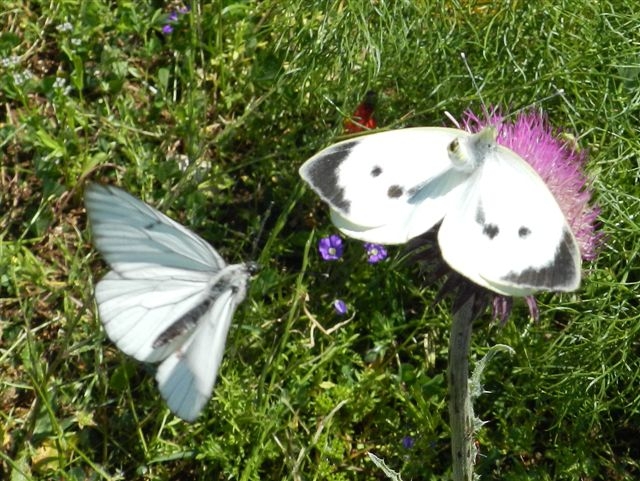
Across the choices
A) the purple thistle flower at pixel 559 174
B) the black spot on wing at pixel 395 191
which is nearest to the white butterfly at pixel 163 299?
the black spot on wing at pixel 395 191

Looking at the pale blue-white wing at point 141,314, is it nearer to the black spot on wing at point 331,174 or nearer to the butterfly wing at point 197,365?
the butterfly wing at point 197,365

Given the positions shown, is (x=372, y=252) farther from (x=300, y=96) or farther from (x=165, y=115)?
(x=165, y=115)

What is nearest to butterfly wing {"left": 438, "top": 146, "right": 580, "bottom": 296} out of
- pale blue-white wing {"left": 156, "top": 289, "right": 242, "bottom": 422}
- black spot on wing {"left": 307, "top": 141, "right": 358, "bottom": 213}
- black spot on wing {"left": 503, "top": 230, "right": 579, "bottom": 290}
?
black spot on wing {"left": 503, "top": 230, "right": 579, "bottom": 290}

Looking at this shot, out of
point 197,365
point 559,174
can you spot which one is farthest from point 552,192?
point 197,365

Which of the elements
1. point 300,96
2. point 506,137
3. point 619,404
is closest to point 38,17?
point 300,96

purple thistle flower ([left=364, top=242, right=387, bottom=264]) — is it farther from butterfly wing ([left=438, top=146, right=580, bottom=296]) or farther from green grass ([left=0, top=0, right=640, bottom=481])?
butterfly wing ([left=438, top=146, right=580, bottom=296])

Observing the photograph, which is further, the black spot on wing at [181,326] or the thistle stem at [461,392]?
the black spot on wing at [181,326]

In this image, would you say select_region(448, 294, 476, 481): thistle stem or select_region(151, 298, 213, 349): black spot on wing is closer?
select_region(448, 294, 476, 481): thistle stem
